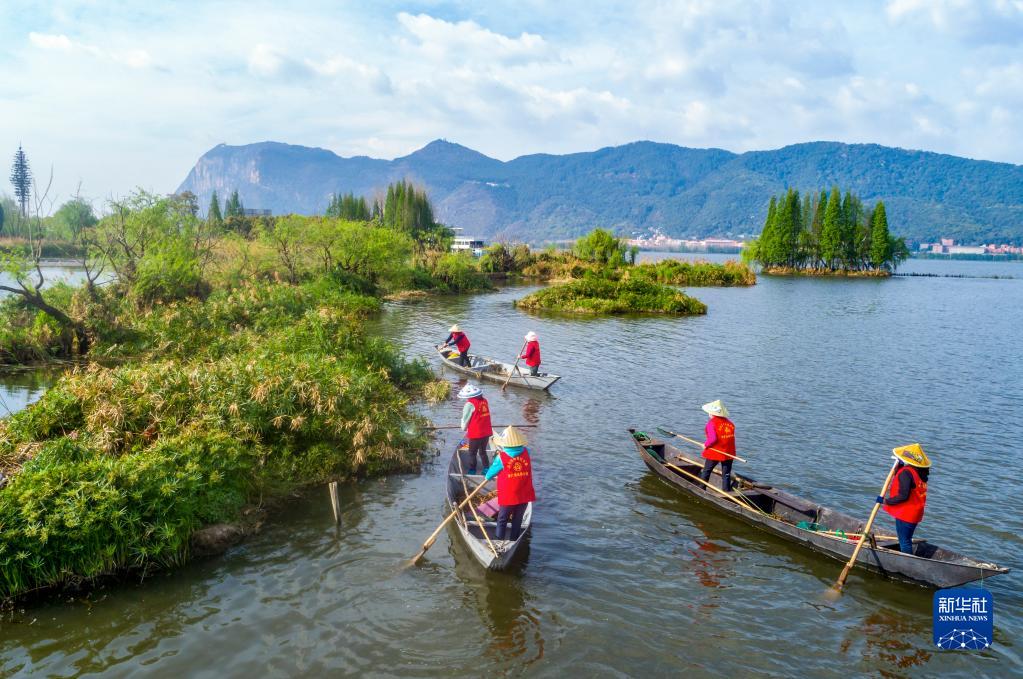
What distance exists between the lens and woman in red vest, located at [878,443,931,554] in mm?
11180

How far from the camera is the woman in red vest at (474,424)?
48.9 feet

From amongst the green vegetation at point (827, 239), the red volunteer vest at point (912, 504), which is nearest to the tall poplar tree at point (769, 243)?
the green vegetation at point (827, 239)

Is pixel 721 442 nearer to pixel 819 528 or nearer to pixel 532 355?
pixel 819 528

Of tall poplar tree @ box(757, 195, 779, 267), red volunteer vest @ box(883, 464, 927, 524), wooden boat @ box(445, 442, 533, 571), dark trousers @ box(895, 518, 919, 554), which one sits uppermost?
tall poplar tree @ box(757, 195, 779, 267)

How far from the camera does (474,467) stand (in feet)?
50.0

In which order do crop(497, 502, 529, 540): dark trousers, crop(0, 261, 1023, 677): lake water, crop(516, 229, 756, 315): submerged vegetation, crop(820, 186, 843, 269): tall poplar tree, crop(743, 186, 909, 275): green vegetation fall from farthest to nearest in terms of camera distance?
crop(743, 186, 909, 275): green vegetation → crop(820, 186, 843, 269): tall poplar tree → crop(516, 229, 756, 315): submerged vegetation → crop(497, 502, 529, 540): dark trousers → crop(0, 261, 1023, 677): lake water

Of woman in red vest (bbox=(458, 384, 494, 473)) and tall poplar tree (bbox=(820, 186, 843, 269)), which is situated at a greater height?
tall poplar tree (bbox=(820, 186, 843, 269))

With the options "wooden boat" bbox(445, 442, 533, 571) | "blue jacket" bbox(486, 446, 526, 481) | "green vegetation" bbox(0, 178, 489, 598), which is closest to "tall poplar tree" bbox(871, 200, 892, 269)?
"green vegetation" bbox(0, 178, 489, 598)

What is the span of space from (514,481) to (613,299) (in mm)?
45026

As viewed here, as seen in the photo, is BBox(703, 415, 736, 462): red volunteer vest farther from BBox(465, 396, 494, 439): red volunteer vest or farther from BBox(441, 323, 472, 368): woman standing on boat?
BBox(441, 323, 472, 368): woman standing on boat

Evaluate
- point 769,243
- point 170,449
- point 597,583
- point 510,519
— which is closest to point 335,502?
point 170,449

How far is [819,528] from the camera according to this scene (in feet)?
42.3

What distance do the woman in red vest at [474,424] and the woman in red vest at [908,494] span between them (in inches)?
332
